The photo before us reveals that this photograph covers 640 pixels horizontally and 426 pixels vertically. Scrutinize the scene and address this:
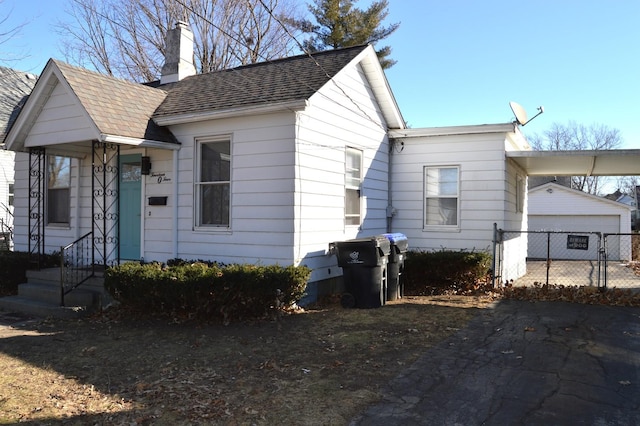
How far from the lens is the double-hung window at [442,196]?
36.9 feet

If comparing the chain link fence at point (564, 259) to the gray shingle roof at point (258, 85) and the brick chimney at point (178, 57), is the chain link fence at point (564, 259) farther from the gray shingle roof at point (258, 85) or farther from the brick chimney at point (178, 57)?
the brick chimney at point (178, 57)

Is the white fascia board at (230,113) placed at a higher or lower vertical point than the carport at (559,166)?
higher

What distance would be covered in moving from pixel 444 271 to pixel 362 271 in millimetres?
2594

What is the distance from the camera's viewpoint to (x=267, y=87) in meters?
9.30

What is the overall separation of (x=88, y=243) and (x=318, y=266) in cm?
520

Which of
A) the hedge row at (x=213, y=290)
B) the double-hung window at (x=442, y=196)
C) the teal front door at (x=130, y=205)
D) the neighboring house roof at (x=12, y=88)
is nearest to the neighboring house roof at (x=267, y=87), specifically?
the teal front door at (x=130, y=205)

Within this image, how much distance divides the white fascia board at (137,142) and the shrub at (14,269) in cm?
367

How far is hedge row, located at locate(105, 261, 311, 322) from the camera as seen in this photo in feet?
24.2

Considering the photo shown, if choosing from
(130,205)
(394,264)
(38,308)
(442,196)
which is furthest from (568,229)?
(38,308)

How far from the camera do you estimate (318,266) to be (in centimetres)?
909

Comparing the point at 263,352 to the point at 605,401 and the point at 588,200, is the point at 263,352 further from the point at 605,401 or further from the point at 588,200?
the point at 588,200

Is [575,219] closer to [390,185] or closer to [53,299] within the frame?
[390,185]

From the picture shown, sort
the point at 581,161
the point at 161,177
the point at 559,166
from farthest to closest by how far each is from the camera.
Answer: the point at 559,166 < the point at 581,161 < the point at 161,177

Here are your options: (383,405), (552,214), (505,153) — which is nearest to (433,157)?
(505,153)
